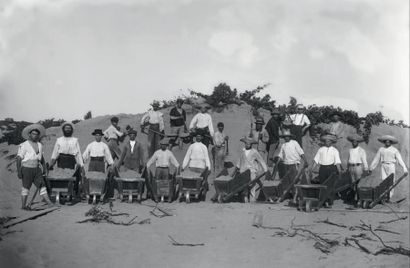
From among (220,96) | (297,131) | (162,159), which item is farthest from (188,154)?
(220,96)

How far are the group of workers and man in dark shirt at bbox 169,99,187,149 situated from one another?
0.04 m

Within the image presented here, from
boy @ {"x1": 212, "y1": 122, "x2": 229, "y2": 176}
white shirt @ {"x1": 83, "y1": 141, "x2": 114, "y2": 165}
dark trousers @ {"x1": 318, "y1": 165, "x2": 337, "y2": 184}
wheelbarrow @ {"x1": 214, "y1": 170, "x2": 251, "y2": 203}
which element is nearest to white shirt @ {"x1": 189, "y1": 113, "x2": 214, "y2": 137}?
boy @ {"x1": 212, "y1": 122, "x2": 229, "y2": 176}

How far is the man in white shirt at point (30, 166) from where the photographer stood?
34.8 feet

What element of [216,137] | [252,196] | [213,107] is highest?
[213,107]

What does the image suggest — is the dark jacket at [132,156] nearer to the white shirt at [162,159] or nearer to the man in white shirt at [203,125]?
the white shirt at [162,159]

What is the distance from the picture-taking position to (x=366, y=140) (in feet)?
56.0

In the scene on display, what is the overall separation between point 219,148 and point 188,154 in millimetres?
2185

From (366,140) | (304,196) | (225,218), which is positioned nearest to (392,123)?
(366,140)

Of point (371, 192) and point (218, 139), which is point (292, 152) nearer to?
point (371, 192)

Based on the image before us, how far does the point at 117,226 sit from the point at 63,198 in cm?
213

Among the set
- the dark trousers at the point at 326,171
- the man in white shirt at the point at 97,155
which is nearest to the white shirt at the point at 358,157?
the dark trousers at the point at 326,171

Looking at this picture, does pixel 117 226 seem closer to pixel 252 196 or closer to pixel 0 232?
pixel 0 232

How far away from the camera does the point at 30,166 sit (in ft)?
35.0

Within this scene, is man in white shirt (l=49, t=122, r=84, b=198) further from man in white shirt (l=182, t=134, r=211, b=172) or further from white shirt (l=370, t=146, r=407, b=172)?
white shirt (l=370, t=146, r=407, b=172)
